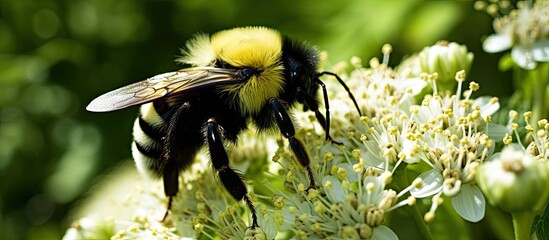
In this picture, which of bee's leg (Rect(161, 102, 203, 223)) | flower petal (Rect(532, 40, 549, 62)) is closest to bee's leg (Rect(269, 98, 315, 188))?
bee's leg (Rect(161, 102, 203, 223))

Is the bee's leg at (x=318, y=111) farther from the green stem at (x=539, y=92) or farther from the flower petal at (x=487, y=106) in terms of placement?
the green stem at (x=539, y=92)

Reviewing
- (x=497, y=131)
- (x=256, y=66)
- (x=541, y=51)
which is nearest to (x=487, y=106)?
(x=497, y=131)

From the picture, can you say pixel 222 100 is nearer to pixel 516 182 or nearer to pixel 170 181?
pixel 170 181

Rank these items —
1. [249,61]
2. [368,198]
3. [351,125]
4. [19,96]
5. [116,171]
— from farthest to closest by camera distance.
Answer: [19,96] → [116,171] → [351,125] → [249,61] → [368,198]

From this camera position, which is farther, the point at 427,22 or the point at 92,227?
the point at 427,22

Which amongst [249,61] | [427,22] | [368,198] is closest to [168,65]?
[427,22]

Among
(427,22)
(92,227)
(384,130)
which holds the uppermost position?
(427,22)

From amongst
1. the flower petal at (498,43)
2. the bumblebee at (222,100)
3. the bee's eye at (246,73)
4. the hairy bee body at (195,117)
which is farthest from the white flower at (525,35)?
the bee's eye at (246,73)

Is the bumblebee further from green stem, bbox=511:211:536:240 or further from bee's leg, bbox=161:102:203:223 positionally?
green stem, bbox=511:211:536:240

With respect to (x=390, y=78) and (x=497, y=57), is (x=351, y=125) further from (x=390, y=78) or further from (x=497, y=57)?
(x=497, y=57)
